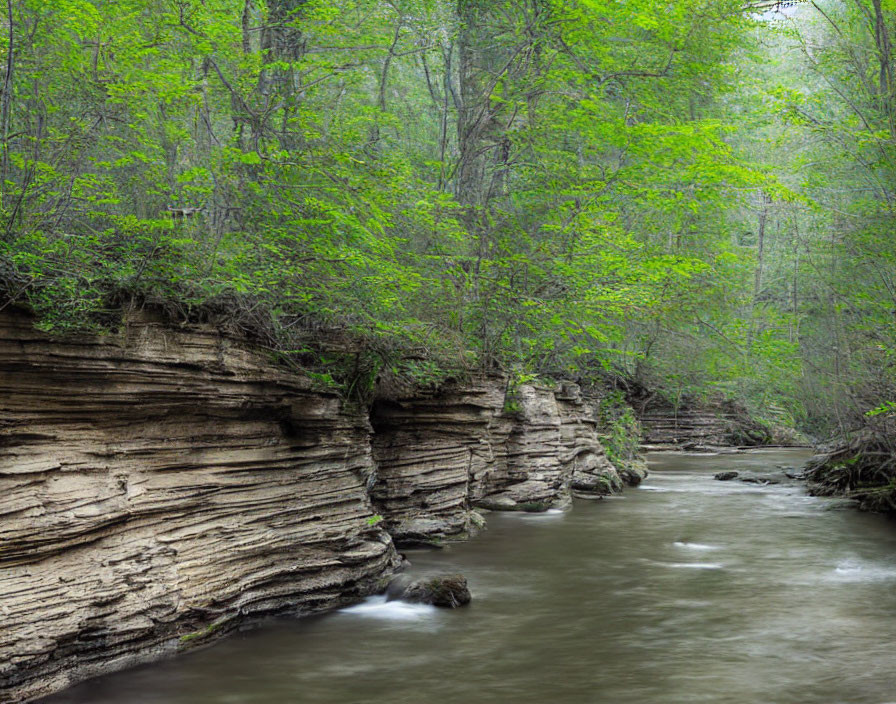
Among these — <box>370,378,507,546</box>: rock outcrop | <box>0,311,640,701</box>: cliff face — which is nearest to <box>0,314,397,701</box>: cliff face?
<box>0,311,640,701</box>: cliff face

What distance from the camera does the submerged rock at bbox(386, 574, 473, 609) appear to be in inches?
377

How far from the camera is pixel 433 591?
9.62 meters

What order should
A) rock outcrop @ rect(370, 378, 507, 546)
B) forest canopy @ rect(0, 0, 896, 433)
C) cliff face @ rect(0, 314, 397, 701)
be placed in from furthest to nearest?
rock outcrop @ rect(370, 378, 507, 546), forest canopy @ rect(0, 0, 896, 433), cliff face @ rect(0, 314, 397, 701)

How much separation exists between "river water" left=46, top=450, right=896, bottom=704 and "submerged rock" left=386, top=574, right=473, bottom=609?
158 millimetres

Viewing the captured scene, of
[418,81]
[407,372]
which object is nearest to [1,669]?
[407,372]

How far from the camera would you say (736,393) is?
35969 millimetres

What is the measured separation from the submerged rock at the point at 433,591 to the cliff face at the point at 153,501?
0.37 meters

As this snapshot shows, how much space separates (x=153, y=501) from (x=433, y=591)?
12.5 ft

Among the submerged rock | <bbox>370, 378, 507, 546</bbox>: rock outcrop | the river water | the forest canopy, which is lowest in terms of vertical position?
the river water

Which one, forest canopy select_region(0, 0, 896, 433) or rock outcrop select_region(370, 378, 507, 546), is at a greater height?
forest canopy select_region(0, 0, 896, 433)

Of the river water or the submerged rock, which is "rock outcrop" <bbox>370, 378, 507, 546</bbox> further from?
the submerged rock

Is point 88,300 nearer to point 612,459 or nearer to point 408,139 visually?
point 408,139

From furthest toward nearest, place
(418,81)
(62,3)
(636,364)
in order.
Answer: (636,364) < (418,81) < (62,3)

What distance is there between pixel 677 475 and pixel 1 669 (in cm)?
2270
